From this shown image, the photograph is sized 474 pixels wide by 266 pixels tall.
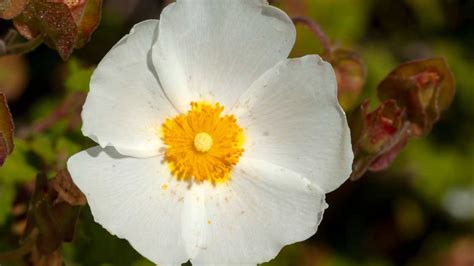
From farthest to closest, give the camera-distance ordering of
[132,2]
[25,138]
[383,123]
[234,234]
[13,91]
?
[132,2] < [13,91] < [25,138] < [383,123] < [234,234]

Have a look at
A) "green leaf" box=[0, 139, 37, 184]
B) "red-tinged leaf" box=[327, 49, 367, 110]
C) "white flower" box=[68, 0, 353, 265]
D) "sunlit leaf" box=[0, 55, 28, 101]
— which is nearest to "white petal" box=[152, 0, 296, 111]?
"white flower" box=[68, 0, 353, 265]

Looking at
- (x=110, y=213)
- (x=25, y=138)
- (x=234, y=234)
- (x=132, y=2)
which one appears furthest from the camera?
(x=132, y=2)

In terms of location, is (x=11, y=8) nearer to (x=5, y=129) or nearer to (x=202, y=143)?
(x=5, y=129)

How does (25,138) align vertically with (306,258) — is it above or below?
above

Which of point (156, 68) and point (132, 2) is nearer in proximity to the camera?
point (156, 68)

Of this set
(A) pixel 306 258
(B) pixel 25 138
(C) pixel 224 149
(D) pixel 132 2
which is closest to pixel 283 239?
(C) pixel 224 149

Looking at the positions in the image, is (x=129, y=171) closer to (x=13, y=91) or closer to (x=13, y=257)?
(x=13, y=257)

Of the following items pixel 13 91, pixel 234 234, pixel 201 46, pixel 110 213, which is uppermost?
pixel 201 46

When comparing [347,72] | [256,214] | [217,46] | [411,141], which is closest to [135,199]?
[256,214]
